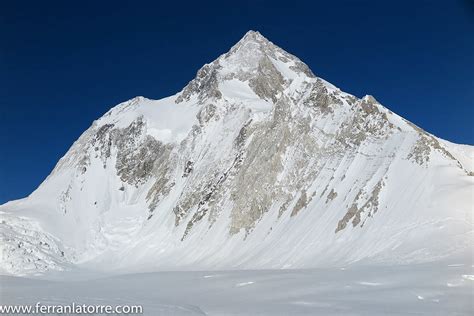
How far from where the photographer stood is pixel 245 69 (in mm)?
120312

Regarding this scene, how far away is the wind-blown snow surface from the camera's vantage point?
45.0 meters

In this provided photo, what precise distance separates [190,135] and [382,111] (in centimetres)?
5388

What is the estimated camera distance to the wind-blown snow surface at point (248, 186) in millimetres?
45031

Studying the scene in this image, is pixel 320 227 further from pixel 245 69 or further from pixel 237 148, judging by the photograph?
pixel 245 69

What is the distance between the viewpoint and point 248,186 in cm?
7544

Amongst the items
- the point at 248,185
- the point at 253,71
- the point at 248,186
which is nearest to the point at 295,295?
the point at 248,186

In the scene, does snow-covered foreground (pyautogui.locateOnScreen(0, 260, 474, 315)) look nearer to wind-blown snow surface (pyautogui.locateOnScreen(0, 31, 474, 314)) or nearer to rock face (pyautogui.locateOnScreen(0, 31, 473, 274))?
wind-blown snow surface (pyautogui.locateOnScreen(0, 31, 474, 314))

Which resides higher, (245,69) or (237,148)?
(245,69)

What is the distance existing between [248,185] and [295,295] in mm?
59002

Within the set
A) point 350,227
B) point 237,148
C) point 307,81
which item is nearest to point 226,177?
point 237,148

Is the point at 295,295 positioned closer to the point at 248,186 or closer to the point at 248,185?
the point at 248,186

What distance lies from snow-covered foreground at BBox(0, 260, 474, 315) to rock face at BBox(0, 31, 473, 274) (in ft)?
49.9

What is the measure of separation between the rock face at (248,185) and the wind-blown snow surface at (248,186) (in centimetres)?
25

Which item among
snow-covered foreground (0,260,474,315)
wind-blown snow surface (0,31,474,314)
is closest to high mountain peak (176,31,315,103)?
wind-blown snow surface (0,31,474,314)
